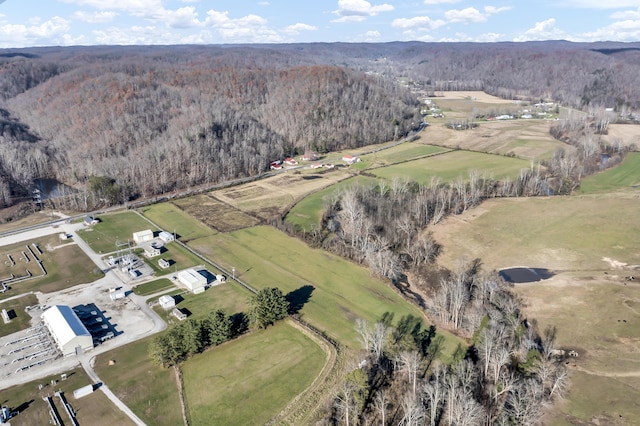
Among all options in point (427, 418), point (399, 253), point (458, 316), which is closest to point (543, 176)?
point (399, 253)

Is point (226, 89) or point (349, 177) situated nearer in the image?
point (349, 177)


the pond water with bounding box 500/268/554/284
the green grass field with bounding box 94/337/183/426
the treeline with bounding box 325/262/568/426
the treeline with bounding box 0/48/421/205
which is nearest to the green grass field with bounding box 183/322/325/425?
the green grass field with bounding box 94/337/183/426

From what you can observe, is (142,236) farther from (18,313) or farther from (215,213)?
(18,313)

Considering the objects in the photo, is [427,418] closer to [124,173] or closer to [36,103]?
[124,173]

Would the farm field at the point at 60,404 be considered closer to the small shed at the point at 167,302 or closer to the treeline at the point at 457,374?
the small shed at the point at 167,302

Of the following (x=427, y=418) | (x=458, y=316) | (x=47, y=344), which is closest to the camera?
(x=427, y=418)
